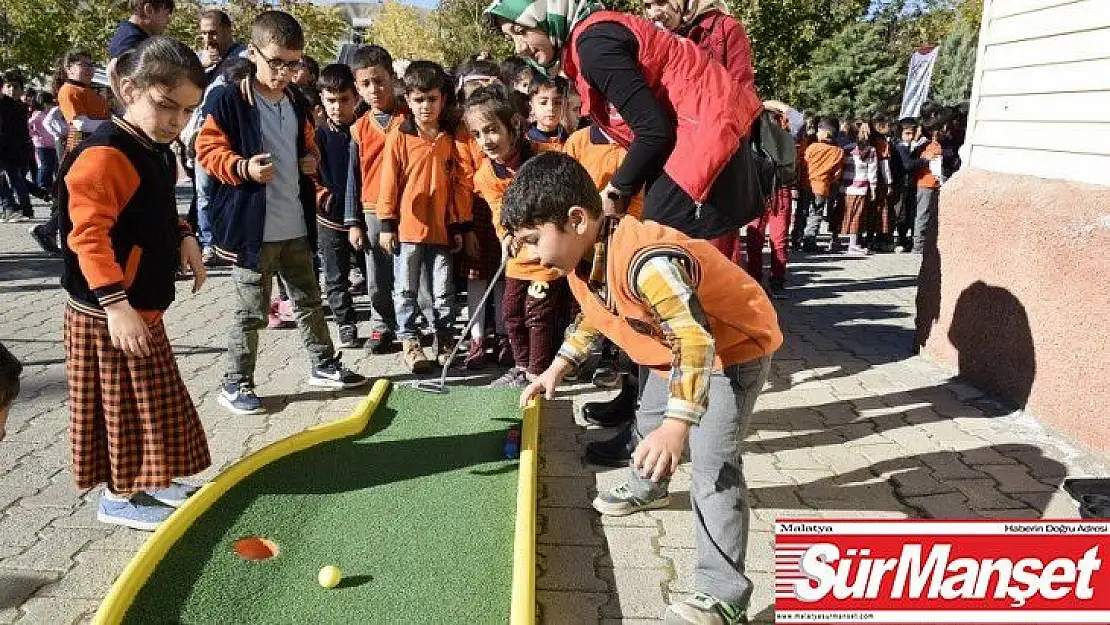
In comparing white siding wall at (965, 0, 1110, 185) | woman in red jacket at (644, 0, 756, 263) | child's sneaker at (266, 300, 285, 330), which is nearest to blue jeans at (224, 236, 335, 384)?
child's sneaker at (266, 300, 285, 330)

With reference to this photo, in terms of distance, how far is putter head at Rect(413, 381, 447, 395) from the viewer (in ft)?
15.5

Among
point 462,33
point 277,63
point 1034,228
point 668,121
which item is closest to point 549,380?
point 668,121

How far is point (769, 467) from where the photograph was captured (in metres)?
4.05

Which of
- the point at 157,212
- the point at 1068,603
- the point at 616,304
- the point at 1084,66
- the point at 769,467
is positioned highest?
the point at 1084,66

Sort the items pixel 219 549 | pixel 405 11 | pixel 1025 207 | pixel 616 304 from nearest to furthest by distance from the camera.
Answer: pixel 616 304 < pixel 219 549 < pixel 1025 207 < pixel 405 11

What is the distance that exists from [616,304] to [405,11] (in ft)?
156

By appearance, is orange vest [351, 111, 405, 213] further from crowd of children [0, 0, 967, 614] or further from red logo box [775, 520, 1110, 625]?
red logo box [775, 520, 1110, 625]

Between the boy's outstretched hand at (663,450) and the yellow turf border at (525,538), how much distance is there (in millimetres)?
651

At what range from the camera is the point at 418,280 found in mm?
5543

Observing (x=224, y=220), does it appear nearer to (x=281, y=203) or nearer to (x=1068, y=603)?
(x=281, y=203)

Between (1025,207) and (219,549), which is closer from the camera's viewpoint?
(219,549)

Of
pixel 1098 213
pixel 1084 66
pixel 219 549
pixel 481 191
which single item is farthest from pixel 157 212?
pixel 1084 66

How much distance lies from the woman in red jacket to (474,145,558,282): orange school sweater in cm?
144

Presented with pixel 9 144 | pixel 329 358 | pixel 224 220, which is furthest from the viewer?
pixel 9 144
